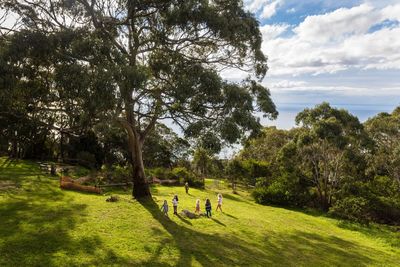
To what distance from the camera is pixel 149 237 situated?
53.8 feet

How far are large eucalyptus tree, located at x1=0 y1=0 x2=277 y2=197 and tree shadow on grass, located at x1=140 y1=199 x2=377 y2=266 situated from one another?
5190mm

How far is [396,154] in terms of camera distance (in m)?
31.2

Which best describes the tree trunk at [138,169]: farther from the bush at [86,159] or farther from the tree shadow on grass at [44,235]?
the bush at [86,159]

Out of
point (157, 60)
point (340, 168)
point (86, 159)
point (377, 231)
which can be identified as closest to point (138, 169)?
point (157, 60)

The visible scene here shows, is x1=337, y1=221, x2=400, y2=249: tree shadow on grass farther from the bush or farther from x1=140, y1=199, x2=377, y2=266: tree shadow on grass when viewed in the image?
the bush

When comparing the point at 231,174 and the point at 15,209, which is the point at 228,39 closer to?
the point at 15,209

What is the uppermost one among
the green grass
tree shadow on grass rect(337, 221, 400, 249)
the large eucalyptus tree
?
the large eucalyptus tree

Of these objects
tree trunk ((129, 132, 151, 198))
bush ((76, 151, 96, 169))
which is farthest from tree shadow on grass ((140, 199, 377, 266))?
bush ((76, 151, 96, 169))

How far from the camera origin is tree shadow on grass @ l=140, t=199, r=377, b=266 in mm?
14789

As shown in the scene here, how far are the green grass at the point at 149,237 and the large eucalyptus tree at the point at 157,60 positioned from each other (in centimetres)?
529

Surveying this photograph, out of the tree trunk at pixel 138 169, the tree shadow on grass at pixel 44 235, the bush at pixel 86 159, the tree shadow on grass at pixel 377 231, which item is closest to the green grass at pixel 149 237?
the tree shadow on grass at pixel 44 235

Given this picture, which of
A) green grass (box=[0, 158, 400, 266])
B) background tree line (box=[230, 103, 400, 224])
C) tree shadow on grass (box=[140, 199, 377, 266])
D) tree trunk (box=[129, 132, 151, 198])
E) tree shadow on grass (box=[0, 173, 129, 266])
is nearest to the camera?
tree shadow on grass (box=[0, 173, 129, 266])

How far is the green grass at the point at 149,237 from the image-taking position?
13.5m

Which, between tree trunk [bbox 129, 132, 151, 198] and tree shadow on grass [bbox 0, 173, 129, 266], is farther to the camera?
tree trunk [bbox 129, 132, 151, 198]
